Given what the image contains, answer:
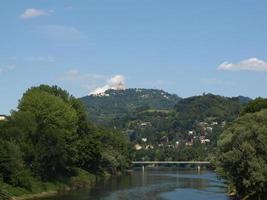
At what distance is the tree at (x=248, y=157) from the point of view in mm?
64000

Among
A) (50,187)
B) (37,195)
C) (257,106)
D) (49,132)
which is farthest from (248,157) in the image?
(49,132)

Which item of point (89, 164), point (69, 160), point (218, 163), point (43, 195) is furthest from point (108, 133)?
point (218, 163)

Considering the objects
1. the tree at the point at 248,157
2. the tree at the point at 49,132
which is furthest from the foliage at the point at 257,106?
the tree at the point at 49,132

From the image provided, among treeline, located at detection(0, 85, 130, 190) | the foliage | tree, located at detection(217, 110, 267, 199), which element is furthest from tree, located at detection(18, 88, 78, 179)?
tree, located at detection(217, 110, 267, 199)

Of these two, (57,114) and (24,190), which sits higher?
(57,114)

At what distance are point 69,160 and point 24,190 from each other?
27.2 metres

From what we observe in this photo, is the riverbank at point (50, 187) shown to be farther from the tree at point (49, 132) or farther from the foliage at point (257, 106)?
the foliage at point (257, 106)

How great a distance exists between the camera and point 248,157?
64812 millimetres

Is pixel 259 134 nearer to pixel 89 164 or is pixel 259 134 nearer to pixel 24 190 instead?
pixel 24 190

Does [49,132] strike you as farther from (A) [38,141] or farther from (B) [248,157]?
(B) [248,157]

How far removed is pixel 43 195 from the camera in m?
88.2

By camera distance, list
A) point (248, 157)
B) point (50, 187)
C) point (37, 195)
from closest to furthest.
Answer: point (248, 157), point (37, 195), point (50, 187)

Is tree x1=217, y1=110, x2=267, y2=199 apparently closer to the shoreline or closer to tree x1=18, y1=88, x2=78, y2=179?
the shoreline

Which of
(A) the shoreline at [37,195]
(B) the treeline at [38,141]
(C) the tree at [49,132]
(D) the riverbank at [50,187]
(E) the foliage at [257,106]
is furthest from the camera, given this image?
(C) the tree at [49,132]
